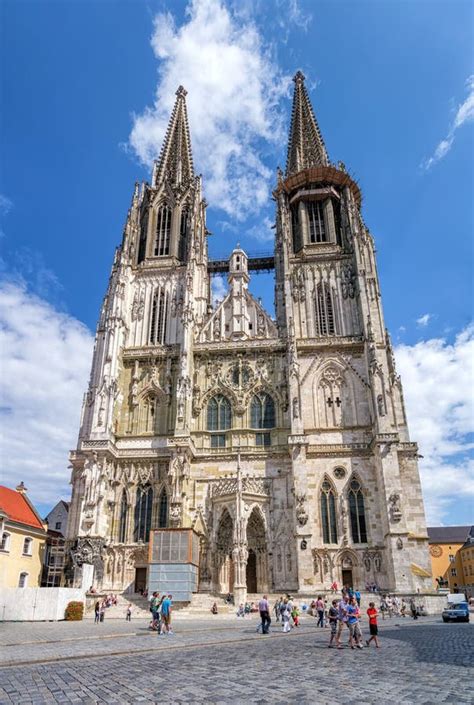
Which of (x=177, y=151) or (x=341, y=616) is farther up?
(x=177, y=151)

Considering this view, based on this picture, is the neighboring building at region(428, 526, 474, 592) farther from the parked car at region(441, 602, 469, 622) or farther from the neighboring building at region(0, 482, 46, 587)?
the neighboring building at region(0, 482, 46, 587)

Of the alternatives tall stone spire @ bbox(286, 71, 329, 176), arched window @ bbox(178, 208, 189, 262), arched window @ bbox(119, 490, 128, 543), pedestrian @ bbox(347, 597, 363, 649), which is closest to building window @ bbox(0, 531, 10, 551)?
arched window @ bbox(119, 490, 128, 543)

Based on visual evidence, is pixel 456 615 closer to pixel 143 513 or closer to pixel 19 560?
pixel 143 513

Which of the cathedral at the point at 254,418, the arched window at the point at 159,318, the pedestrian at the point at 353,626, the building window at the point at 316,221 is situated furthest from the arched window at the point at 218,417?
the pedestrian at the point at 353,626

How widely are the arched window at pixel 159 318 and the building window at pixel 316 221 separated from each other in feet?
46.5

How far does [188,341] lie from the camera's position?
38.3 metres

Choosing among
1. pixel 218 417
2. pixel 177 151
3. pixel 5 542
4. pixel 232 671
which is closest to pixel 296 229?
pixel 177 151

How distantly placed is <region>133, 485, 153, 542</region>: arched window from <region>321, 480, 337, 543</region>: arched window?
11634 mm

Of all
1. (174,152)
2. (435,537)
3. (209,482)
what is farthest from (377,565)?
(435,537)

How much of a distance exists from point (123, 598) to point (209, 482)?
881 cm

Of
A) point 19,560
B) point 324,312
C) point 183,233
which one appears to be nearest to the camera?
point 19,560

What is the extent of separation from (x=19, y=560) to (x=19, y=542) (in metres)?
1.13

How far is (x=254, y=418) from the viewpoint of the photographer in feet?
120

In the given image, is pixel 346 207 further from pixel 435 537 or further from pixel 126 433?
pixel 435 537
